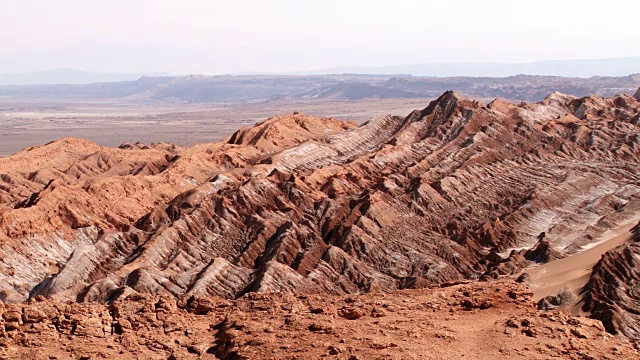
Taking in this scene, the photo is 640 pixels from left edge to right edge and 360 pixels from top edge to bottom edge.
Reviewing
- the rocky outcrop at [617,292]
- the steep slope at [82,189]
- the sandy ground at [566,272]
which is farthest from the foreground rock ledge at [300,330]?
the steep slope at [82,189]

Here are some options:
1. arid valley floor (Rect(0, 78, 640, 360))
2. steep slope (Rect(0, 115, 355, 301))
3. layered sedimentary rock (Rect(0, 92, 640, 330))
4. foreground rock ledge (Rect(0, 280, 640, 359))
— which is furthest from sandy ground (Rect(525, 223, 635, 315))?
steep slope (Rect(0, 115, 355, 301))

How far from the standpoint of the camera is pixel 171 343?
66.4 feet

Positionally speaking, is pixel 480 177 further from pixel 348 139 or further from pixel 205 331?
pixel 205 331

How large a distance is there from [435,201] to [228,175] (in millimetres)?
16202

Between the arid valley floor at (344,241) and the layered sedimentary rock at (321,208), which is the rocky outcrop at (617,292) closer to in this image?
the arid valley floor at (344,241)

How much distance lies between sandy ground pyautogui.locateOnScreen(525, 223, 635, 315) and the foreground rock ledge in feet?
43.8

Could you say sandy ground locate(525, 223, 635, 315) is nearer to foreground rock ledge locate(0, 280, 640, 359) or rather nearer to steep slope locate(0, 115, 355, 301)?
foreground rock ledge locate(0, 280, 640, 359)

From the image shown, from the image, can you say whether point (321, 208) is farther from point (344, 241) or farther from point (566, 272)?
point (566, 272)

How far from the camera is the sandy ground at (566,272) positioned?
37688 mm

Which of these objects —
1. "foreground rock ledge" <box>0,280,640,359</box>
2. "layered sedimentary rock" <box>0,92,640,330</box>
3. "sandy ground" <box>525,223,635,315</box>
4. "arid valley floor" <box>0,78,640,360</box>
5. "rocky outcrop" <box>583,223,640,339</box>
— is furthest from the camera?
"layered sedimentary rock" <box>0,92,640,330</box>

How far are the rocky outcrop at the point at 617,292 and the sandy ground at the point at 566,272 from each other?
0.95 meters

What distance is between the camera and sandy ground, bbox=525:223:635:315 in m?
37.7

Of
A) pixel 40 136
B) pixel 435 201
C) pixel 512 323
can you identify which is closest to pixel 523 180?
pixel 435 201

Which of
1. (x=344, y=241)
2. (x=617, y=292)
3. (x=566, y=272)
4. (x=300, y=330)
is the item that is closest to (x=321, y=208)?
(x=344, y=241)
